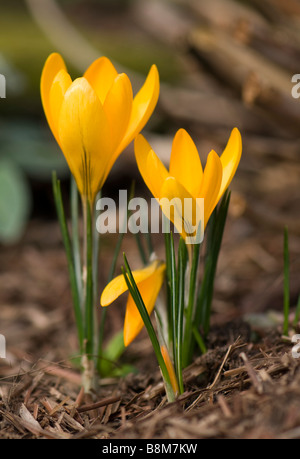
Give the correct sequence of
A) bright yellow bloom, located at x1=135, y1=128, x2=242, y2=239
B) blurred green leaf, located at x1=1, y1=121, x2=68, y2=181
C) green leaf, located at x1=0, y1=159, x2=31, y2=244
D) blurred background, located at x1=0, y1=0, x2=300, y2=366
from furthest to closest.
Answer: blurred green leaf, located at x1=1, y1=121, x2=68, y2=181 → green leaf, located at x1=0, y1=159, x2=31, y2=244 → blurred background, located at x1=0, y1=0, x2=300, y2=366 → bright yellow bloom, located at x1=135, y1=128, x2=242, y2=239

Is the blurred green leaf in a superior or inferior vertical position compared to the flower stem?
superior

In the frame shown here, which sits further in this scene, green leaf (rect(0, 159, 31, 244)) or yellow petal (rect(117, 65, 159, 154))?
green leaf (rect(0, 159, 31, 244))

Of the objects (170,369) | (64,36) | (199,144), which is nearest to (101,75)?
(170,369)

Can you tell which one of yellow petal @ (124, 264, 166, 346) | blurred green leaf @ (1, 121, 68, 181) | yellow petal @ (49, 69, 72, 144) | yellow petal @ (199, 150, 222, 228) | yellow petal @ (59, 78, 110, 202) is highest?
blurred green leaf @ (1, 121, 68, 181)

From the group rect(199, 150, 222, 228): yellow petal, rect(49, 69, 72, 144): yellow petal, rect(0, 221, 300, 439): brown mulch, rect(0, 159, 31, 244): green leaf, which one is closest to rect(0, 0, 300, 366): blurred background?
rect(0, 159, 31, 244): green leaf

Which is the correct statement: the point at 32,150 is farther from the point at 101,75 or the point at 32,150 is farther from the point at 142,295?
the point at 142,295

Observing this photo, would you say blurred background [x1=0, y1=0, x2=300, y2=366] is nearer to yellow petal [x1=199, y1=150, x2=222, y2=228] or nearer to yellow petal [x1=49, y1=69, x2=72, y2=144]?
yellow petal [x1=199, y1=150, x2=222, y2=228]

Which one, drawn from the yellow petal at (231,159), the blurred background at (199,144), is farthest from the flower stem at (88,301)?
the blurred background at (199,144)
